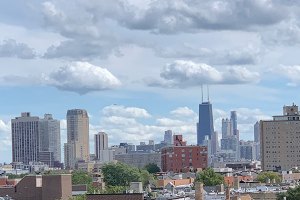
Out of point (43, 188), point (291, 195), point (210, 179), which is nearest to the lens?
point (291, 195)

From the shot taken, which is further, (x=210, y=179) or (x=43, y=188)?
(x=210, y=179)

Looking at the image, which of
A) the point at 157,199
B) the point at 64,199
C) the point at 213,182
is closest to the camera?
the point at 157,199

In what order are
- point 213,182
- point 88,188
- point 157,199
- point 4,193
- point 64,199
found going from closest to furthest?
point 157,199 < point 64,199 < point 4,193 < point 88,188 < point 213,182

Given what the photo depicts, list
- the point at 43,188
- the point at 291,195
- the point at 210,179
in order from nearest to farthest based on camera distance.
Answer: the point at 291,195
the point at 43,188
the point at 210,179

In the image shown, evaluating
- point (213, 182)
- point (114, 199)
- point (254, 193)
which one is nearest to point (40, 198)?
point (254, 193)

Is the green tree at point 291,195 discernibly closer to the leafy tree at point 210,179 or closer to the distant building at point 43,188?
the distant building at point 43,188

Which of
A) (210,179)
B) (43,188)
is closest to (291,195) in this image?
(43,188)

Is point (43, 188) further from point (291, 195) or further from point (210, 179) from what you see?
point (210, 179)

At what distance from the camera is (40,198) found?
437 ft

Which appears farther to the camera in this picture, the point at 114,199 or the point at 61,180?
the point at 61,180

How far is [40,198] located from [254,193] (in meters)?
24.5

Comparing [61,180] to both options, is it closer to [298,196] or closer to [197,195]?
[298,196]

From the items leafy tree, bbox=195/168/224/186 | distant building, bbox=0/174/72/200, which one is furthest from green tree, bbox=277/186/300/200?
leafy tree, bbox=195/168/224/186

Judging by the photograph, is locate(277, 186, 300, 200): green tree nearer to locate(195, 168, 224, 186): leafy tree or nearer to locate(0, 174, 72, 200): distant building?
locate(0, 174, 72, 200): distant building
